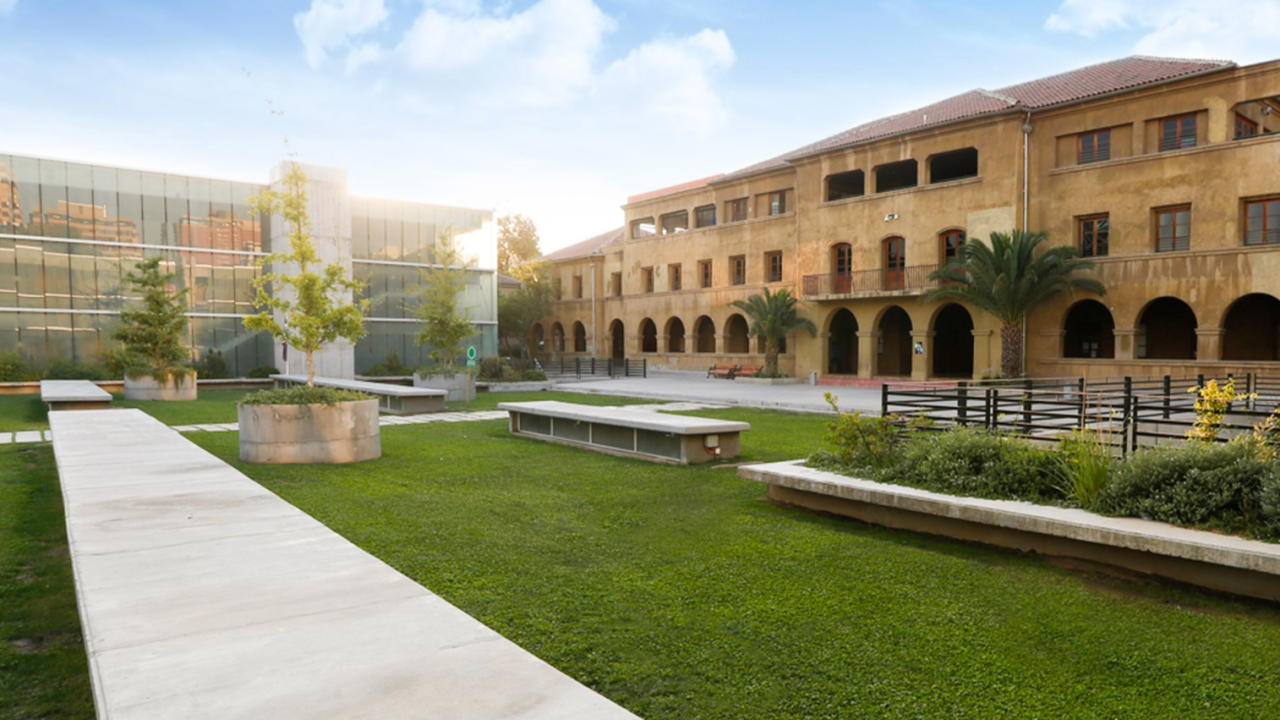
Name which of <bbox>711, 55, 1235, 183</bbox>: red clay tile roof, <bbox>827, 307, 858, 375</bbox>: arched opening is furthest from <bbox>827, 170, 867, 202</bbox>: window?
<bbox>827, 307, 858, 375</bbox>: arched opening

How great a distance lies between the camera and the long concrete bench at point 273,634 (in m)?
2.50

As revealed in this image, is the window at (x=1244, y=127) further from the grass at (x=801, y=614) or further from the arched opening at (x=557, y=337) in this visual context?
the arched opening at (x=557, y=337)

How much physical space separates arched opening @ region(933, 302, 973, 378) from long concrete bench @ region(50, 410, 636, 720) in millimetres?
35393

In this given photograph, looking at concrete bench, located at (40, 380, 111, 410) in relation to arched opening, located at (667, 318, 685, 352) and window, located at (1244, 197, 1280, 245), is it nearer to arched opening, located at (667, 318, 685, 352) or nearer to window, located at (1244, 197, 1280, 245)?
arched opening, located at (667, 318, 685, 352)

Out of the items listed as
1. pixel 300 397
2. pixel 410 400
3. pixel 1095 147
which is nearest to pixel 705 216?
pixel 1095 147

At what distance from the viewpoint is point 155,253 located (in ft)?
103

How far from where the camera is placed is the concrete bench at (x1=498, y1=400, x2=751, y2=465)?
33.9 ft

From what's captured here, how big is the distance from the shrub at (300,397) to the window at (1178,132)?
88.7ft

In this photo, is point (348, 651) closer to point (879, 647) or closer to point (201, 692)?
point (201, 692)

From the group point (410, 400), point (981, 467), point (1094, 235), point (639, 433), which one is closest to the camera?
point (981, 467)

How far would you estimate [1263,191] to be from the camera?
22.6 m

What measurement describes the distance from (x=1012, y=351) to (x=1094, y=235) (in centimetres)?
496

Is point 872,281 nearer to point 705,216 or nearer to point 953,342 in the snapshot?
point 953,342

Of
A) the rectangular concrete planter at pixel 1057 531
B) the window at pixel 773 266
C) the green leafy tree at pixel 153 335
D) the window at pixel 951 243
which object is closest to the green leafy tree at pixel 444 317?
the green leafy tree at pixel 153 335
